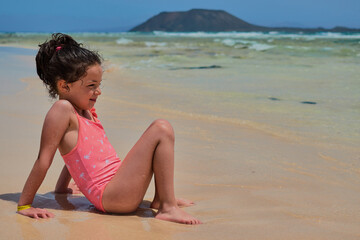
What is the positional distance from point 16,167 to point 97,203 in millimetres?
1042

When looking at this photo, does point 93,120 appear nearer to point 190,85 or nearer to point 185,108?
point 185,108

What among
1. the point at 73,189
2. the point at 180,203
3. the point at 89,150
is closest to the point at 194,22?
the point at 73,189

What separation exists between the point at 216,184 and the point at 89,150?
1006 millimetres

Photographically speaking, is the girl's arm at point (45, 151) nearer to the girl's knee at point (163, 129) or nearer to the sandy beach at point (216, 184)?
the sandy beach at point (216, 184)

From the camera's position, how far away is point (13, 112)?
473 cm

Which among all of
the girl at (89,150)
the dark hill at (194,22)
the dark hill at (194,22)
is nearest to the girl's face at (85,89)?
the girl at (89,150)

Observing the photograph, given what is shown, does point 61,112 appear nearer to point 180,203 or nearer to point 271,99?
point 180,203

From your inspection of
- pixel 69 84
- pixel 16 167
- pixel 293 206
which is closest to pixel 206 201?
pixel 293 206

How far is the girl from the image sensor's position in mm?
2215

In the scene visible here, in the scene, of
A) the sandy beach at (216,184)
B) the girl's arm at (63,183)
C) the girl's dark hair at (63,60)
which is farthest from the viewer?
the girl's arm at (63,183)

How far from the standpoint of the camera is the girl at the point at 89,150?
221cm

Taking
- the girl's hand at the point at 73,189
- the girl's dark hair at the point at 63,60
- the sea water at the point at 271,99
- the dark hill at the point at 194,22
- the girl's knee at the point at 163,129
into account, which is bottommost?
the girl's hand at the point at 73,189

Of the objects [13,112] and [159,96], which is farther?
[159,96]

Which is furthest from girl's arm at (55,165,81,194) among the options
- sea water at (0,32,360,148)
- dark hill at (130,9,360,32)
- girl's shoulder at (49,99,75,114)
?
dark hill at (130,9,360,32)
